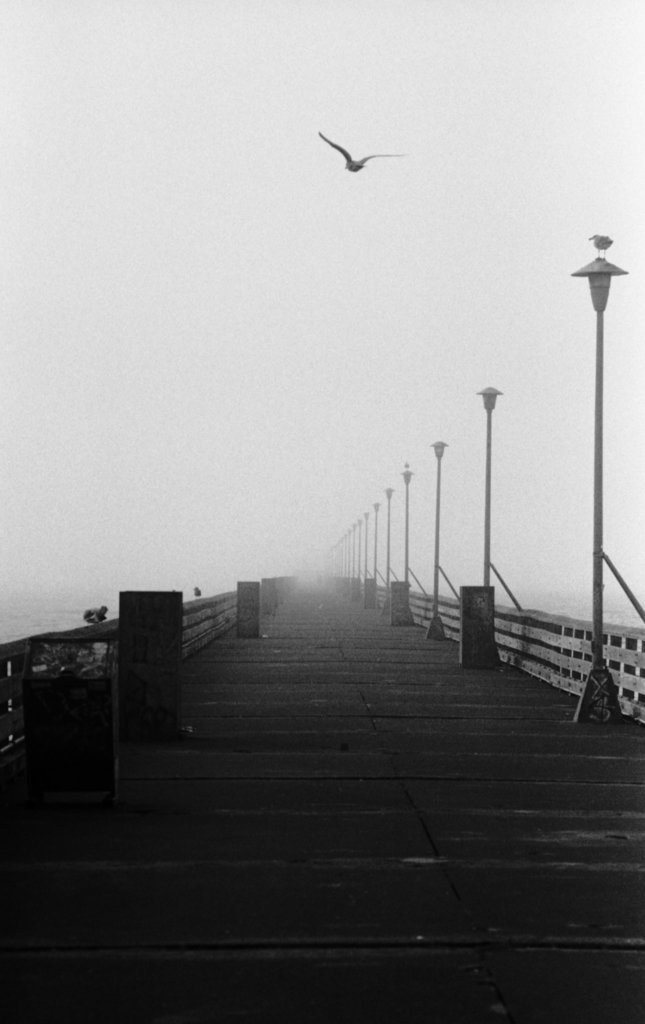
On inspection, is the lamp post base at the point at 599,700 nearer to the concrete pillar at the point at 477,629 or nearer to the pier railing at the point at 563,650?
the pier railing at the point at 563,650

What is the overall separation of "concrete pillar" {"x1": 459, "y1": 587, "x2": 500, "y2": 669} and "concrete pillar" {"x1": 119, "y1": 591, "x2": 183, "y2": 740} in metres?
10.2

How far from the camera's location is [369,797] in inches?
387

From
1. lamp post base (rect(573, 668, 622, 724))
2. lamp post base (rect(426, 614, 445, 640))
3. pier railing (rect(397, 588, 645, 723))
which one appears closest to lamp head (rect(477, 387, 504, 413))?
pier railing (rect(397, 588, 645, 723))

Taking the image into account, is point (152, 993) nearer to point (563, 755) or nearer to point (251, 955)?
point (251, 955)

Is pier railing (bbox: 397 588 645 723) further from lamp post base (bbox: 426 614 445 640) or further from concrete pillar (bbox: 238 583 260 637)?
concrete pillar (bbox: 238 583 260 637)

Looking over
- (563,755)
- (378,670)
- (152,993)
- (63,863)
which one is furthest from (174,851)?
(378,670)

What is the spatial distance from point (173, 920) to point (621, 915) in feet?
7.13

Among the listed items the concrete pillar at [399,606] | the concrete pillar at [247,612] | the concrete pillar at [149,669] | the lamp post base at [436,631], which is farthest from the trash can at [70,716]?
the concrete pillar at [399,606]

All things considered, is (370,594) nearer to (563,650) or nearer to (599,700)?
(563,650)

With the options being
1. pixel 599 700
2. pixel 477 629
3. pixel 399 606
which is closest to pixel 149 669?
pixel 599 700

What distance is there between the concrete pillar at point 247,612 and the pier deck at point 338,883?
57.6ft

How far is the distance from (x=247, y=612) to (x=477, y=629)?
32.4 feet

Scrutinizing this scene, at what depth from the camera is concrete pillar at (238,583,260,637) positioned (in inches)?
1240

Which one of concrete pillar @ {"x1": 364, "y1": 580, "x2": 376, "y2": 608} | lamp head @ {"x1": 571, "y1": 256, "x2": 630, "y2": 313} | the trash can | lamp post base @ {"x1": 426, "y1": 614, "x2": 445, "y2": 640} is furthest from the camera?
concrete pillar @ {"x1": 364, "y1": 580, "x2": 376, "y2": 608}
